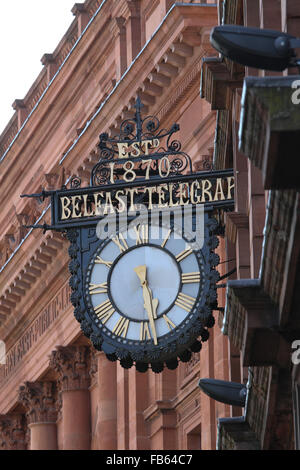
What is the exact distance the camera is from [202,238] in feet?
86.6

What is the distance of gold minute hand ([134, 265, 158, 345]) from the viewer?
26.1m

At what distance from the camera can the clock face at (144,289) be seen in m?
26.0

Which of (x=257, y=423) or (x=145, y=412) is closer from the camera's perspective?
(x=257, y=423)

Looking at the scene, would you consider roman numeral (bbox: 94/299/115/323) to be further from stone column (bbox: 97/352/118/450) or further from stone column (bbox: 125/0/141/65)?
stone column (bbox: 97/352/118/450)

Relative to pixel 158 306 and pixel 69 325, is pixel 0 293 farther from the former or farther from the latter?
pixel 158 306

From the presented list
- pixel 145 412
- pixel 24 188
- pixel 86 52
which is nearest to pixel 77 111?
pixel 86 52

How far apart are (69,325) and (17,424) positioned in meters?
9.02

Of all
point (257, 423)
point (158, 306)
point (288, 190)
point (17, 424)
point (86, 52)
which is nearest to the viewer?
point (288, 190)

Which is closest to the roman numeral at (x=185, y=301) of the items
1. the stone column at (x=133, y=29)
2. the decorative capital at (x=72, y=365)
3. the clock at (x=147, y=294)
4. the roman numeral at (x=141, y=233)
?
the clock at (x=147, y=294)

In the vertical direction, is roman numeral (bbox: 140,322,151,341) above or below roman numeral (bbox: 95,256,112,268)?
below

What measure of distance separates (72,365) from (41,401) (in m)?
3.44

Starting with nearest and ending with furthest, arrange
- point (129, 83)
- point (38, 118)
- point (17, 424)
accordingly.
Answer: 1. point (129, 83)
2. point (38, 118)
3. point (17, 424)

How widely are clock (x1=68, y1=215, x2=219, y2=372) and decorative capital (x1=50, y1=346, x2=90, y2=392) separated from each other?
27763mm

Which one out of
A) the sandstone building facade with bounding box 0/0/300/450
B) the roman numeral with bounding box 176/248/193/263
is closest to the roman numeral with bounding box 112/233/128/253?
the roman numeral with bounding box 176/248/193/263
